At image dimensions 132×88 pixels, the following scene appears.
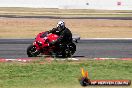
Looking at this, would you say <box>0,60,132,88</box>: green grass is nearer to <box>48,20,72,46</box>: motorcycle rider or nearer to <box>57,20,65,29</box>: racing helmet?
<box>48,20,72,46</box>: motorcycle rider

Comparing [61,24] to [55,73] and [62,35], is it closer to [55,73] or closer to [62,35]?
[62,35]

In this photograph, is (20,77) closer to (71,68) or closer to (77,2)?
(71,68)

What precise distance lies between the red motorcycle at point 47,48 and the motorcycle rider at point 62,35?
0.08 metres

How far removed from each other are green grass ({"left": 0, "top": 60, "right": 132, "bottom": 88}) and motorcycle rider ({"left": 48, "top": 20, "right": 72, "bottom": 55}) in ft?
6.51

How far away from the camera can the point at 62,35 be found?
1839cm

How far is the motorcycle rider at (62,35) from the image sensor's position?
18.4 m

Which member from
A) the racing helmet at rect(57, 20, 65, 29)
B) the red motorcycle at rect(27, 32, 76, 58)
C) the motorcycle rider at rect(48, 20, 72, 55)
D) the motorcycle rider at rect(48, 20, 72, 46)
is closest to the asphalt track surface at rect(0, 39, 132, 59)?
the red motorcycle at rect(27, 32, 76, 58)

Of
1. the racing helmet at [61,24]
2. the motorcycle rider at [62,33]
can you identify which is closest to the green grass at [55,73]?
the motorcycle rider at [62,33]

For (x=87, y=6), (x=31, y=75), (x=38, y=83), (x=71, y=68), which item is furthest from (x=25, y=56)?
(x=87, y=6)

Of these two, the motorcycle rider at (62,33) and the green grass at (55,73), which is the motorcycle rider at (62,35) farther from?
the green grass at (55,73)

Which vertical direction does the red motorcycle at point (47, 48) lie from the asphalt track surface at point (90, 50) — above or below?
above

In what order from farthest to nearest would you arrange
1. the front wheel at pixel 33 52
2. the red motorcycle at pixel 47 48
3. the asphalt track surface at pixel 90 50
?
the asphalt track surface at pixel 90 50 < the front wheel at pixel 33 52 < the red motorcycle at pixel 47 48

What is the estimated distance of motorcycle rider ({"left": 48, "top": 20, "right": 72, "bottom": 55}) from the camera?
18.4 meters

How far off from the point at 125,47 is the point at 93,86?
12857 millimetres
